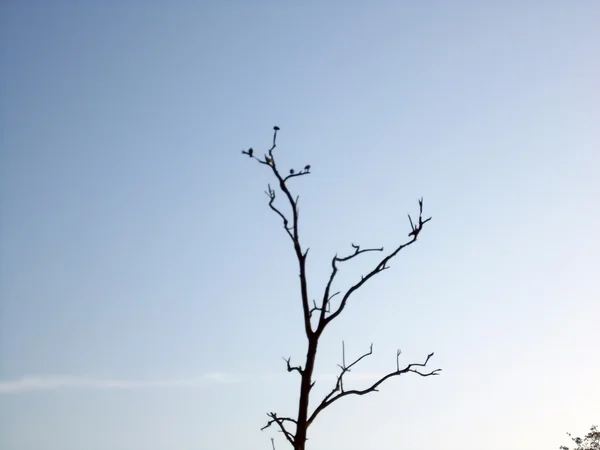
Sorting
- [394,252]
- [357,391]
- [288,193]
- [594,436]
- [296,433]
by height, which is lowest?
[296,433]

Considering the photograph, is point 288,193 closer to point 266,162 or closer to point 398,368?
point 266,162

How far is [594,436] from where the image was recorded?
101 feet

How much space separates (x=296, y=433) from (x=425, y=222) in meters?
3.16

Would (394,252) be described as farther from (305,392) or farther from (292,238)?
(305,392)

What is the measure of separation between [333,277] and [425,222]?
1.41 meters

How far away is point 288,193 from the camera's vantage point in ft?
31.2

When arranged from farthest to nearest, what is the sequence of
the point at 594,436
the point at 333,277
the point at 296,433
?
the point at 594,436 → the point at 333,277 → the point at 296,433

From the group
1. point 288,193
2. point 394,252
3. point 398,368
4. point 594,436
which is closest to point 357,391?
point 398,368

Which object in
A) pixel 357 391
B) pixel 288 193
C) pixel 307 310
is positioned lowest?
pixel 357 391

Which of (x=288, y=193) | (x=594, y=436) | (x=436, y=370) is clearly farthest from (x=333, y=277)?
(x=594, y=436)

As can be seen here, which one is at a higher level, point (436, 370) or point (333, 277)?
point (333, 277)

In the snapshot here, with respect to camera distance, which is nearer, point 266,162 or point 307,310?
point 307,310

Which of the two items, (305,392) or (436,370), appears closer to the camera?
(305,392)

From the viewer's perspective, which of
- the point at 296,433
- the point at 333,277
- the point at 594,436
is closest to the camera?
the point at 296,433
